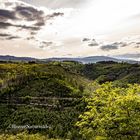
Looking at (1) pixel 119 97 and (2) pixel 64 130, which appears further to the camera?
(2) pixel 64 130

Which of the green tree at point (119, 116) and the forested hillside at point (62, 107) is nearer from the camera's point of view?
the green tree at point (119, 116)

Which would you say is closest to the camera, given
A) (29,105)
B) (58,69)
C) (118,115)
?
(118,115)

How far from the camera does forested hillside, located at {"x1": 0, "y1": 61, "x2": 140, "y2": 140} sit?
3619 cm

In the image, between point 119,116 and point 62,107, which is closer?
point 119,116

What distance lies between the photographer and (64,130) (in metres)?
98.8

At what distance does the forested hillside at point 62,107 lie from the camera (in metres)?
36.2

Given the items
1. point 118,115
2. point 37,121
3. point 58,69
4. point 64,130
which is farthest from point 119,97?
point 58,69

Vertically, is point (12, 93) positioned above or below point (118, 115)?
below

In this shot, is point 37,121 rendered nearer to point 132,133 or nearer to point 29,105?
point 29,105

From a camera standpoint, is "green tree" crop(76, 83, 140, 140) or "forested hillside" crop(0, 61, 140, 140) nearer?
"green tree" crop(76, 83, 140, 140)

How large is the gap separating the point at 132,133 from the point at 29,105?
91349 mm

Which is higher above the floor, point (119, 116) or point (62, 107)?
point (119, 116)

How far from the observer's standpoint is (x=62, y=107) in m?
126

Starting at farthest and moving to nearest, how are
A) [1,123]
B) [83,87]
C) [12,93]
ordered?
[83,87] → [12,93] → [1,123]
